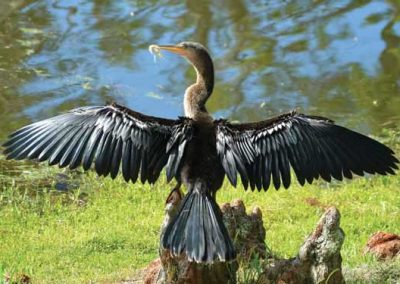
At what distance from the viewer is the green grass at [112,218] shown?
7.79m

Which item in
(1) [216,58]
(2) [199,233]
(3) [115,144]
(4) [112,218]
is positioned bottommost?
(2) [199,233]

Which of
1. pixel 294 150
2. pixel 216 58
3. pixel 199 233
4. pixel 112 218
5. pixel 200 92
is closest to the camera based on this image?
pixel 199 233

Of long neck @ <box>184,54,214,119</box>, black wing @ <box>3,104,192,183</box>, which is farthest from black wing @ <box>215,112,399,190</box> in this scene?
long neck @ <box>184,54,214,119</box>

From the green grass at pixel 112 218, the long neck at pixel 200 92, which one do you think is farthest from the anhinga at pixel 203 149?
the green grass at pixel 112 218

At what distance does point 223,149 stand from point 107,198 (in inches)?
144

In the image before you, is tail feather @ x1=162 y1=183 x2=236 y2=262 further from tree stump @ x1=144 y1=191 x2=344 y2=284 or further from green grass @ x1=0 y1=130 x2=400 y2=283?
green grass @ x1=0 y1=130 x2=400 y2=283

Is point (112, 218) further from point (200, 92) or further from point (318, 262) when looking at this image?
point (318, 262)

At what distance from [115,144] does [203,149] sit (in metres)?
0.53

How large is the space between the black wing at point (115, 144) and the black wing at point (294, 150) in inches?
12.4

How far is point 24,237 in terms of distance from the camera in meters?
8.63

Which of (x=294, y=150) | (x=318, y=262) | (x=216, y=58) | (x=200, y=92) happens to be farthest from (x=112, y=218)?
(x=216, y=58)

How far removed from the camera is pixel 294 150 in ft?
20.0

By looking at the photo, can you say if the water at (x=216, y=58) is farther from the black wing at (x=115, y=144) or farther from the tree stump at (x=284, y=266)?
the tree stump at (x=284, y=266)

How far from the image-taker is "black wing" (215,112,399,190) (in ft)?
19.9
